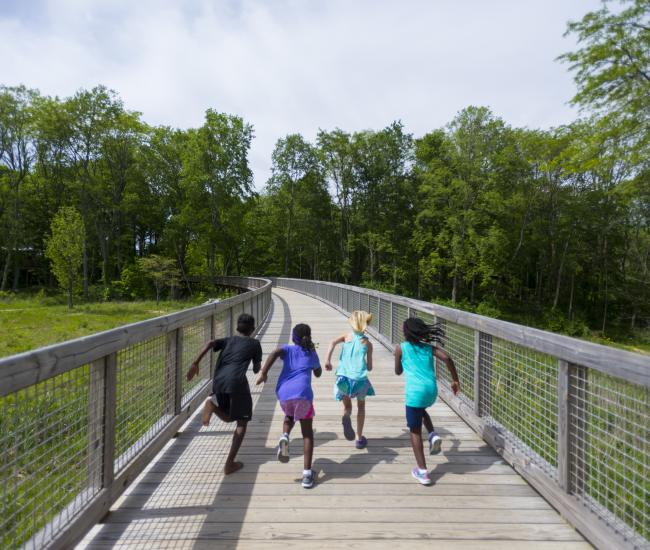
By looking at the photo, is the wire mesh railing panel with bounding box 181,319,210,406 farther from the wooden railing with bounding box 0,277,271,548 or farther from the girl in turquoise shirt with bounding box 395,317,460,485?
the girl in turquoise shirt with bounding box 395,317,460,485

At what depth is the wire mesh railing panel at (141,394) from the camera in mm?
3406

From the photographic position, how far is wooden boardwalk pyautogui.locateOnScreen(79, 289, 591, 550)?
2730mm

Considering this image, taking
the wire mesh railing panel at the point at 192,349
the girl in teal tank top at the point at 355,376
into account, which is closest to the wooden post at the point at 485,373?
the girl in teal tank top at the point at 355,376

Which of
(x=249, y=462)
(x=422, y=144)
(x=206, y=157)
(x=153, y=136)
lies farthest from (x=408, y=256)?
(x=249, y=462)

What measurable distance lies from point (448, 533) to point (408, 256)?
40843 mm

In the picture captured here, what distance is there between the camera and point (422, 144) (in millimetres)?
42062

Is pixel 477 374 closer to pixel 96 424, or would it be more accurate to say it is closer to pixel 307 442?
pixel 307 442

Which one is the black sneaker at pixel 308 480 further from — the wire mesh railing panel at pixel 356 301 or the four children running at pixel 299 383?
the wire mesh railing panel at pixel 356 301

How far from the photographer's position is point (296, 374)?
12.0ft

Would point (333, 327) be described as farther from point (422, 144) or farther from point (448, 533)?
point (422, 144)

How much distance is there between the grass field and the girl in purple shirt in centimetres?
1545

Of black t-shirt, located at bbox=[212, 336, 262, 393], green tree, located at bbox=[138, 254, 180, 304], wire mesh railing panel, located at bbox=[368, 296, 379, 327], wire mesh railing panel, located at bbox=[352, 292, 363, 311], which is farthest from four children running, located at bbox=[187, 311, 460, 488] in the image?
green tree, located at bbox=[138, 254, 180, 304]

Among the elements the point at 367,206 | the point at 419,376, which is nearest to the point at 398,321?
the point at 419,376

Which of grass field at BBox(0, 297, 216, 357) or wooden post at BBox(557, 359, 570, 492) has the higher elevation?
wooden post at BBox(557, 359, 570, 492)
